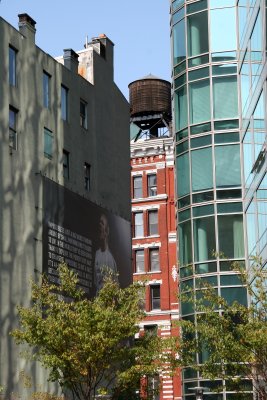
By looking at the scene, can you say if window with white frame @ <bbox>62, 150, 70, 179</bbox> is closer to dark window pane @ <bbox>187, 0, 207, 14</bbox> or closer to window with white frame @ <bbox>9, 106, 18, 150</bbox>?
window with white frame @ <bbox>9, 106, 18, 150</bbox>

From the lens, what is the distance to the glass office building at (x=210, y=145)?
169ft

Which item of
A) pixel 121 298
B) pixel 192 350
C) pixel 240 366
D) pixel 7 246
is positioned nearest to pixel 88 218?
pixel 7 246

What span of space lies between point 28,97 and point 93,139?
9244 millimetres

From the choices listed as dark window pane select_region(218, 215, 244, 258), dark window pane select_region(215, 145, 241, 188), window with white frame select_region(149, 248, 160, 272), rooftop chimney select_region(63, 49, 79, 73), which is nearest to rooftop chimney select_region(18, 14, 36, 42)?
rooftop chimney select_region(63, 49, 79, 73)

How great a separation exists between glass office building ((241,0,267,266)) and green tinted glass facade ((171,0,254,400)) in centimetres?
393

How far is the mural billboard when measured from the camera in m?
51.3

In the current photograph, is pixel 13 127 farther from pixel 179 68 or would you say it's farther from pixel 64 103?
pixel 179 68

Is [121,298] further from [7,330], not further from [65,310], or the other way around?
[7,330]

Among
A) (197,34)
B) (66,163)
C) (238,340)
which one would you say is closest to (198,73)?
(197,34)

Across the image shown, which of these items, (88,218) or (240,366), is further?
(88,218)

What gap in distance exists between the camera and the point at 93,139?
196ft

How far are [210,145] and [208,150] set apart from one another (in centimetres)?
32

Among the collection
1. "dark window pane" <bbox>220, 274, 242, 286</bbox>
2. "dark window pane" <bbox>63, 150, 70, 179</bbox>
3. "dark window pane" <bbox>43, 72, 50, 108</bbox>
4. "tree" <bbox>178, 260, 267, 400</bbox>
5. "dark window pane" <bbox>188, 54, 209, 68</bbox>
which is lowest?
"tree" <bbox>178, 260, 267, 400</bbox>

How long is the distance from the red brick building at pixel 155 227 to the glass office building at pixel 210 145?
1134 inches
